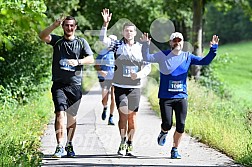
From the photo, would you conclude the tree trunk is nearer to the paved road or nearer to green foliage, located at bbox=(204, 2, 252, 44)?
the paved road

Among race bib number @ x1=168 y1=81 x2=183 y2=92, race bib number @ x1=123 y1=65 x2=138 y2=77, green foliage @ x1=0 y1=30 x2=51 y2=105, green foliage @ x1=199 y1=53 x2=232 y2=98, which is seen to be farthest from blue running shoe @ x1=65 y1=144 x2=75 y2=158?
green foliage @ x1=199 y1=53 x2=232 y2=98

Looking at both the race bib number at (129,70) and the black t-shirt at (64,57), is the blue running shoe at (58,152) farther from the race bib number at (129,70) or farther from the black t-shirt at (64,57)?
the race bib number at (129,70)

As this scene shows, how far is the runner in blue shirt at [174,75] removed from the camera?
9047 mm

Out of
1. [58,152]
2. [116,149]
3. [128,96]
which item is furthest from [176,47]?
[58,152]

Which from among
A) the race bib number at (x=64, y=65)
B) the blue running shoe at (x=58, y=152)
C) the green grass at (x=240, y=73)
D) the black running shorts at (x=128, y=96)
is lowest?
the green grass at (x=240, y=73)

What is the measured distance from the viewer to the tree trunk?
76.0 feet

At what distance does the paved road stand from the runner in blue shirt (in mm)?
465

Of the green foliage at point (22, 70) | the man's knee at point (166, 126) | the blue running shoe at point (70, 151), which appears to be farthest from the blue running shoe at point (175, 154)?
the green foliage at point (22, 70)

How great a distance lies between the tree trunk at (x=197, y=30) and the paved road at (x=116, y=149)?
10.2 metres

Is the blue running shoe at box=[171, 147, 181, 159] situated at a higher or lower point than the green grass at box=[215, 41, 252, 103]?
higher

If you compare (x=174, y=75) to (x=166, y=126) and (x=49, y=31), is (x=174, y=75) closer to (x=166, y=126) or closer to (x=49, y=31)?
(x=166, y=126)

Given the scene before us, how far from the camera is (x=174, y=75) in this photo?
29.7ft

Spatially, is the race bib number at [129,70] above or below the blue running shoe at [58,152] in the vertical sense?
above

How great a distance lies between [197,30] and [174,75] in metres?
14.9
